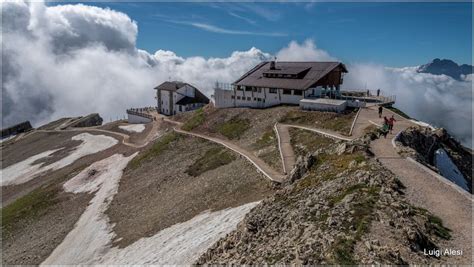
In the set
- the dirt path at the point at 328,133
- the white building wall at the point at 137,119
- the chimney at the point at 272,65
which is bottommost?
the white building wall at the point at 137,119

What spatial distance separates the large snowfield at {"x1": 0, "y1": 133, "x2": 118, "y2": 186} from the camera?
254 ft

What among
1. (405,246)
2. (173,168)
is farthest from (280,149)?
(405,246)

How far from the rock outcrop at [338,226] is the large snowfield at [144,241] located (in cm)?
516

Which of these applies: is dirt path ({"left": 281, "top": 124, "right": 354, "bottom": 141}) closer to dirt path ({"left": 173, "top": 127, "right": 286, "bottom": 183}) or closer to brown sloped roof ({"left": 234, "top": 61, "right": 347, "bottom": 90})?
dirt path ({"left": 173, "top": 127, "right": 286, "bottom": 183})

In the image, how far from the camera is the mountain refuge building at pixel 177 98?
366 feet

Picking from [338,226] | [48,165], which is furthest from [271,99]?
[338,226]

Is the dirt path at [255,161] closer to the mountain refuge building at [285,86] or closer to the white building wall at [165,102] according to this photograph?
the mountain refuge building at [285,86]

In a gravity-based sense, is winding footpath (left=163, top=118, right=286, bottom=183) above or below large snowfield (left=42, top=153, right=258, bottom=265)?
above

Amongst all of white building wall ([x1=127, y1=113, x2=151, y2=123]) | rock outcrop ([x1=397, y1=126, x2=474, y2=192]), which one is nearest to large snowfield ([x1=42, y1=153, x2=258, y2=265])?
rock outcrop ([x1=397, y1=126, x2=474, y2=192])

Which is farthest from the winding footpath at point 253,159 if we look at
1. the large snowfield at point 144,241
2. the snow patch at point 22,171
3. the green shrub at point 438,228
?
the snow patch at point 22,171

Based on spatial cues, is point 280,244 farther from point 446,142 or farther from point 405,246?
point 446,142

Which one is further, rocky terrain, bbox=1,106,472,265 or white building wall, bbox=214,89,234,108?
white building wall, bbox=214,89,234,108

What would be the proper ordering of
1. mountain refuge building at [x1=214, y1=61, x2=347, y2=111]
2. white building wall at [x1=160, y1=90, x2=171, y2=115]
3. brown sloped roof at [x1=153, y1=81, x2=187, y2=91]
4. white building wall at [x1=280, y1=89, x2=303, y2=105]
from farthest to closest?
white building wall at [x1=160, y1=90, x2=171, y2=115] → brown sloped roof at [x1=153, y1=81, x2=187, y2=91] → mountain refuge building at [x1=214, y1=61, x2=347, y2=111] → white building wall at [x1=280, y1=89, x2=303, y2=105]

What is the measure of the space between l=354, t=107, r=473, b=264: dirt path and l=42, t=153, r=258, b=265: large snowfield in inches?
533
